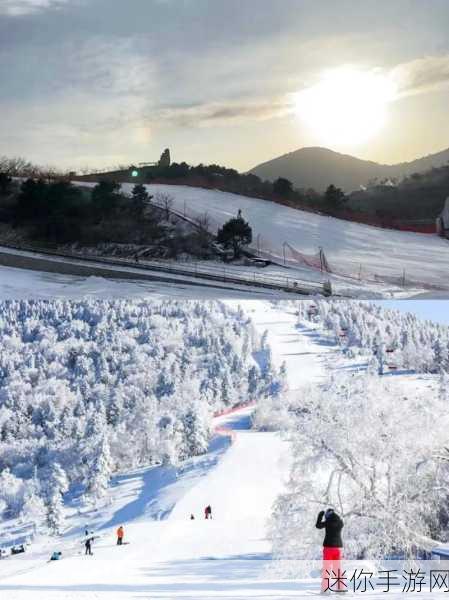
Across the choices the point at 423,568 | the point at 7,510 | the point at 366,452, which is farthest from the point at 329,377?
the point at 7,510

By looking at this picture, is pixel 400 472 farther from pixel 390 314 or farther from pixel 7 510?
pixel 7 510

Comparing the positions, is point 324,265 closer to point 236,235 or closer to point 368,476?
point 236,235

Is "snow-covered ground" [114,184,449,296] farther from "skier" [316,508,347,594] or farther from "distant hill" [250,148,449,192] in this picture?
"skier" [316,508,347,594]

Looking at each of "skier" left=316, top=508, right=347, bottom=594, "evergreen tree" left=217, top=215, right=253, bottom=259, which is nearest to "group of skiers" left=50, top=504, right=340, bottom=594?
"skier" left=316, top=508, right=347, bottom=594

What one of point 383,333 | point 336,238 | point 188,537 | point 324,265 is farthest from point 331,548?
point 188,537

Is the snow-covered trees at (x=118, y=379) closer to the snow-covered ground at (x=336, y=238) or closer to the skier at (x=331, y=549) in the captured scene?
the snow-covered ground at (x=336, y=238)

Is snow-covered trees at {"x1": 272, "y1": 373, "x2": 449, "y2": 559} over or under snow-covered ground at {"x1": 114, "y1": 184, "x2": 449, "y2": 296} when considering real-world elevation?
under
